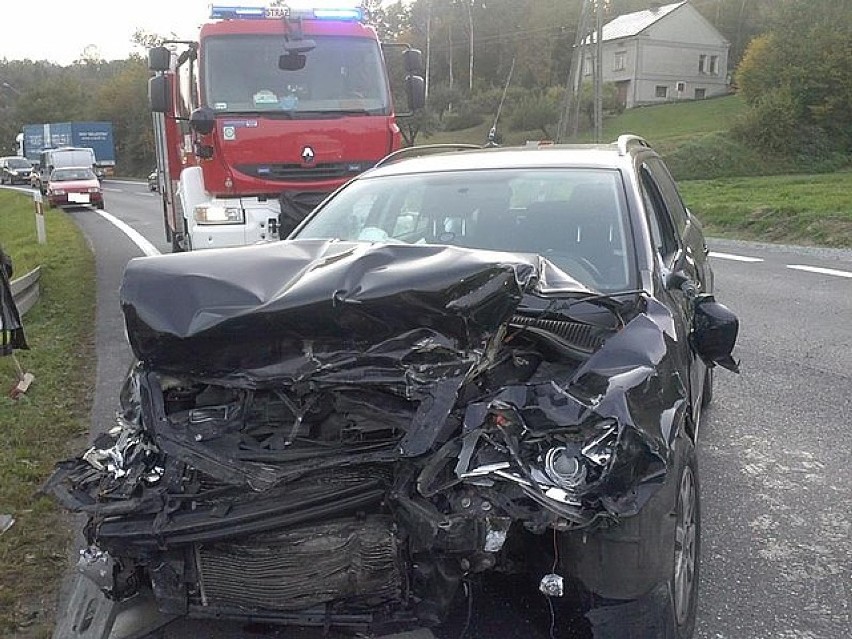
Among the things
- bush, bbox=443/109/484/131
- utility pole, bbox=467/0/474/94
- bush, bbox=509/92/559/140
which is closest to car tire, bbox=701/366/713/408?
bush, bbox=509/92/559/140

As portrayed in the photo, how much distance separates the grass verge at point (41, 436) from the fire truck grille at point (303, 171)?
7.57 feet

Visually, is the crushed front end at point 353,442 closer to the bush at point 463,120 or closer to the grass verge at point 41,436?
the grass verge at point 41,436

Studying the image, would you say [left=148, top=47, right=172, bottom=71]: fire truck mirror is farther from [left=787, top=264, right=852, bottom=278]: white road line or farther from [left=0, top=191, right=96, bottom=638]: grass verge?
[left=787, top=264, right=852, bottom=278]: white road line

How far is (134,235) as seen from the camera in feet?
60.9

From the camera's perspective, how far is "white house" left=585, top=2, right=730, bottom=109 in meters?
68.6

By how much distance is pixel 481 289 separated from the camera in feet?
9.00

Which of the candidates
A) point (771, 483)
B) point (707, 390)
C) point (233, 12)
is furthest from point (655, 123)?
point (771, 483)

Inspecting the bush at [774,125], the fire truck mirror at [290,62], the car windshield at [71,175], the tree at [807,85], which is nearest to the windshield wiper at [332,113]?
the fire truck mirror at [290,62]

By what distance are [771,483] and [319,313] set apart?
289cm

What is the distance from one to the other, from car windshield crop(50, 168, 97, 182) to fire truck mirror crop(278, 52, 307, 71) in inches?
922

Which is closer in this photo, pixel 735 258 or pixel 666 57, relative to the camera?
pixel 735 258

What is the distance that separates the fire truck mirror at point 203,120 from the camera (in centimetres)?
895

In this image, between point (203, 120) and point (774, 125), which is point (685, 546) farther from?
point (774, 125)

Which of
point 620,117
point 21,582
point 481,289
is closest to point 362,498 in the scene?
point 481,289
